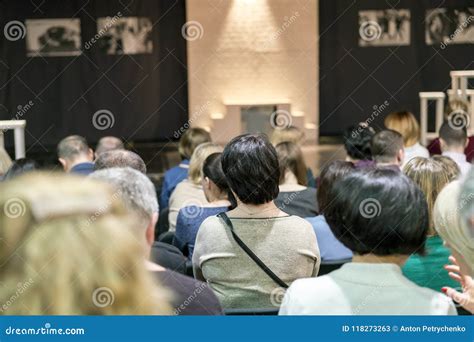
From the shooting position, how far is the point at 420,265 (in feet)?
8.04

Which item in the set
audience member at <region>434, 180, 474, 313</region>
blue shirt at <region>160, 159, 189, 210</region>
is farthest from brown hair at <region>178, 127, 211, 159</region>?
audience member at <region>434, 180, 474, 313</region>

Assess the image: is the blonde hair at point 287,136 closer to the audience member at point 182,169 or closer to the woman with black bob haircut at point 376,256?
the audience member at point 182,169

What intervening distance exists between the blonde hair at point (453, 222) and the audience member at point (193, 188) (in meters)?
1.69

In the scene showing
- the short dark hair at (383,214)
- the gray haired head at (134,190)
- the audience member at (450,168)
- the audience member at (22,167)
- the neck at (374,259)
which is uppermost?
the gray haired head at (134,190)

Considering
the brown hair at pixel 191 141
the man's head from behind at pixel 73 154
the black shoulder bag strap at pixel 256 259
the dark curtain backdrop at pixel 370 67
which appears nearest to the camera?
the black shoulder bag strap at pixel 256 259

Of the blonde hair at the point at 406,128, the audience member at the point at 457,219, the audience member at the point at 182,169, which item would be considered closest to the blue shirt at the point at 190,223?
the audience member at the point at 457,219

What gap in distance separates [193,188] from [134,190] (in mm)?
2082

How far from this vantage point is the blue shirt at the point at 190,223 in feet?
9.80

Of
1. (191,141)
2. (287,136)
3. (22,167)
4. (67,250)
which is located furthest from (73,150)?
(67,250)

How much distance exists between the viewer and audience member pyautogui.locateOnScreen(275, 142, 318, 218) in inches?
131

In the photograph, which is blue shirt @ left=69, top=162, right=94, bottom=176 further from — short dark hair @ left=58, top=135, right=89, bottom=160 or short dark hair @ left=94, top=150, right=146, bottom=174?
short dark hair @ left=94, top=150, right=146, bottom=174

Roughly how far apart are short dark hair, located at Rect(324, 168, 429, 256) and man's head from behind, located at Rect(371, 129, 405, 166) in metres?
2.21

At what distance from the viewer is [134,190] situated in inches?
64.6
